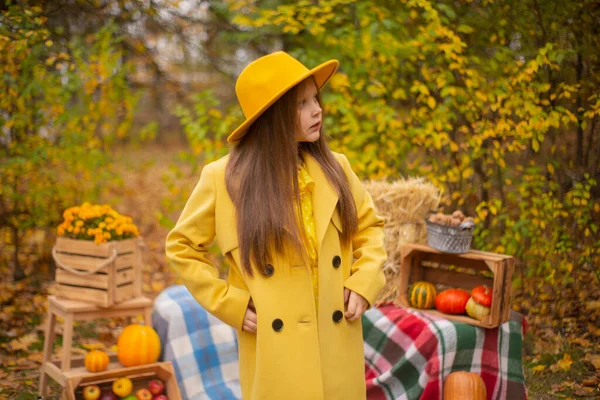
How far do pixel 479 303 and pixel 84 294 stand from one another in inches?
91.3

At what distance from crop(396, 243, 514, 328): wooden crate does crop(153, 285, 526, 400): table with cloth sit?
0.11 m

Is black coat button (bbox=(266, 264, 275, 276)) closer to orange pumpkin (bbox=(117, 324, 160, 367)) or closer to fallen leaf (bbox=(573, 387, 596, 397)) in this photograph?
orange pumpkin (bbox=(117, 324, 160, 367))

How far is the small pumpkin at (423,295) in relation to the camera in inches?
154

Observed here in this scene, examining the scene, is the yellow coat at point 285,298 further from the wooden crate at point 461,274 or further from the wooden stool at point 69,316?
the wooden stool at point 69,316

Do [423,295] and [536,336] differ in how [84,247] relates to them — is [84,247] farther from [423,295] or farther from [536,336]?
[536,336]

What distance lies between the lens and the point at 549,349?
4.30m

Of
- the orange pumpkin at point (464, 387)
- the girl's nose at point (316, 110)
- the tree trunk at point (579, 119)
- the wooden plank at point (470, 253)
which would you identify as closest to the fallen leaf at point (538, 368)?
the orange pumpkin at point (464, 387)

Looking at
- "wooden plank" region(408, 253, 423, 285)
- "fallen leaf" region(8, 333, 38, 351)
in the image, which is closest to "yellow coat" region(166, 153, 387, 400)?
"wooden plank" region(408, 253, 423, 285)

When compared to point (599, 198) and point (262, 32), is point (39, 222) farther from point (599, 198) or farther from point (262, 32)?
point (599, 198)

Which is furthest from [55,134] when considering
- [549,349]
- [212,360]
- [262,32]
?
[549,349]

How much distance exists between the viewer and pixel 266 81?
7.91 feet

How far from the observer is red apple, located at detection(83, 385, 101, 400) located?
3.56 m

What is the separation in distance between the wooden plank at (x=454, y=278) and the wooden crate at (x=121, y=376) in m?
1.74

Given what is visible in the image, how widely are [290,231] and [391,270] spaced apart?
1.96 meters
